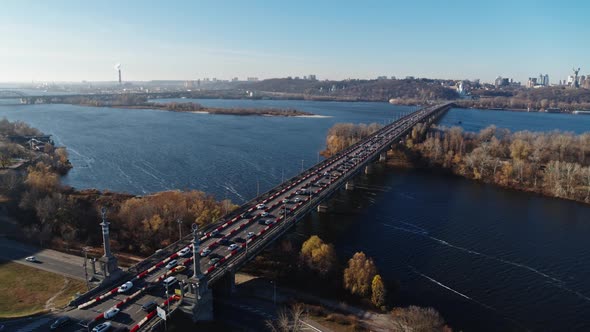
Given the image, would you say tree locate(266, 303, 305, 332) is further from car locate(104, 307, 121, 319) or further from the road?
the road

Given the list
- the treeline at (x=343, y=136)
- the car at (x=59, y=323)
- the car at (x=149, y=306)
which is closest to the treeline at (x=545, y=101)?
the treeline at (x=343, y=136)

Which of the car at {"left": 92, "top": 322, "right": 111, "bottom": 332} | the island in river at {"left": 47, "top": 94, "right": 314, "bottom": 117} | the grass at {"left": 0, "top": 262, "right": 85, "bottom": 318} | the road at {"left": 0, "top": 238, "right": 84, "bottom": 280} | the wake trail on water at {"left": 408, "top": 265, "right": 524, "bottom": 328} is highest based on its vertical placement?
the island in river at {"left": 47, "top": 94, "right": 314, "bottom": 117}

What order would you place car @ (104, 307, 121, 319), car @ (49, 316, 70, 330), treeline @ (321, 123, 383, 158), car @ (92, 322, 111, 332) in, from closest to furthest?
car @ (92, 322, 111, 332)
car @ (49, 316, 70, 330)
car @ (104, 307, 121, 319)
treeline @ (321, 123, 383, 158)

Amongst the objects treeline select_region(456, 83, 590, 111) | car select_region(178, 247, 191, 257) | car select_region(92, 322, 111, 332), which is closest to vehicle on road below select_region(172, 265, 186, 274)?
car select_region(178, 247, 191, 257)

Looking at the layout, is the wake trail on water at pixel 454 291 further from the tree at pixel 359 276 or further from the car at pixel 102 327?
the car at pixel 102 327

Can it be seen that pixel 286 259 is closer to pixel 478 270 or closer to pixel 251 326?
pixel 251 326

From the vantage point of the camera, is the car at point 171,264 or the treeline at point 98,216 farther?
the treeline at point 98,216
